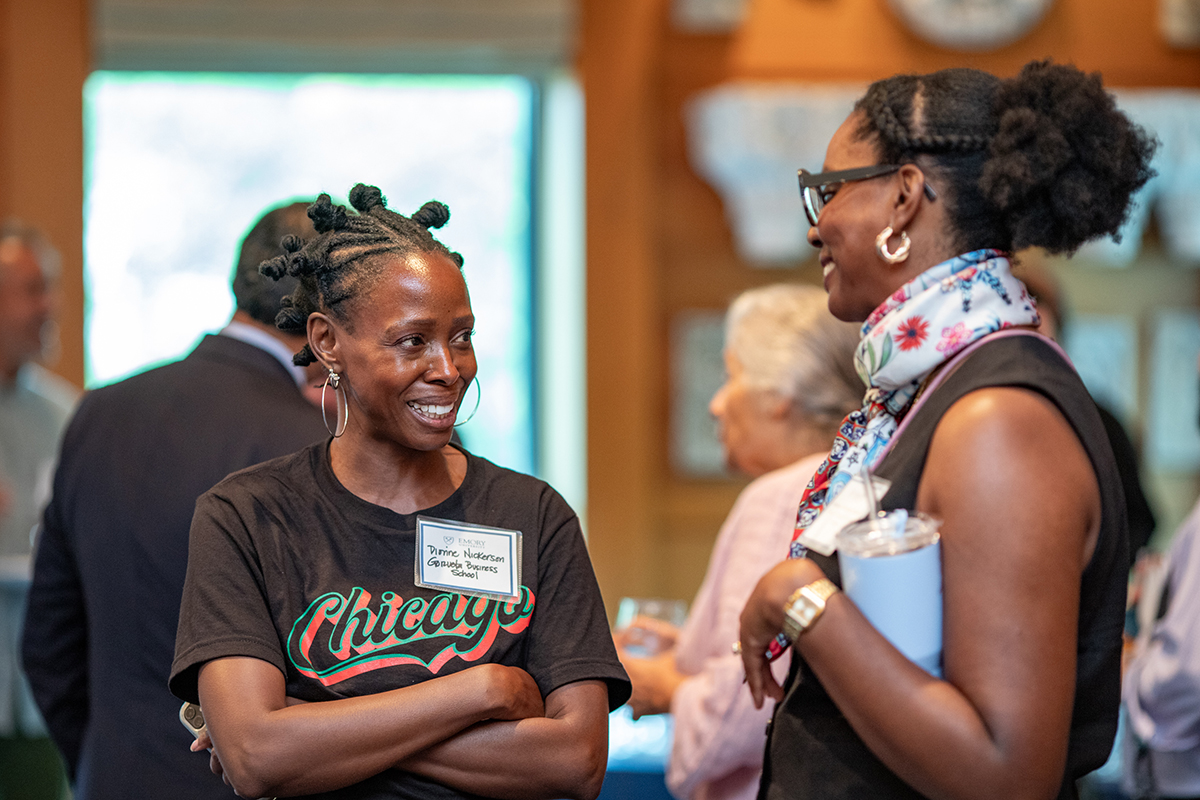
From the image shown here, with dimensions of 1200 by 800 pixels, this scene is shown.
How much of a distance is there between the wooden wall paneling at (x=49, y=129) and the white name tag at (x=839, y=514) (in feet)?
12.2

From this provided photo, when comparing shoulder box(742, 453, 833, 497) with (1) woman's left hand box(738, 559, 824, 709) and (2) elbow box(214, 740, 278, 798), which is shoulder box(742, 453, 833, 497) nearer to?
(1) woman's left hand box(738, 559, 824, 709)

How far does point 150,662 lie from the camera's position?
189cm

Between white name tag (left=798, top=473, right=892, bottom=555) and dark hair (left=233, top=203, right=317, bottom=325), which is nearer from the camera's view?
white name tag (left=798, top=473, right=892, bottom=555)

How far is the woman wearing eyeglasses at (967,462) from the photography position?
3.70 feet

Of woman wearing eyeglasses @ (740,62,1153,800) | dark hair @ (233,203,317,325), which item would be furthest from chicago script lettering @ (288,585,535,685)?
dark hair @ (233,203,317,325)

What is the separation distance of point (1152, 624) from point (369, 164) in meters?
3.43

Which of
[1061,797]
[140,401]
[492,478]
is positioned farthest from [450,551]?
[140,401]

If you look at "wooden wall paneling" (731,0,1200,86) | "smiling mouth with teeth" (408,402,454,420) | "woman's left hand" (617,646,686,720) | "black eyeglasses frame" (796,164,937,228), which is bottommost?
"woman's left hand" (617,646,686,720)

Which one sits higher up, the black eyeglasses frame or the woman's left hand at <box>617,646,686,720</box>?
the black eyeglasses frame

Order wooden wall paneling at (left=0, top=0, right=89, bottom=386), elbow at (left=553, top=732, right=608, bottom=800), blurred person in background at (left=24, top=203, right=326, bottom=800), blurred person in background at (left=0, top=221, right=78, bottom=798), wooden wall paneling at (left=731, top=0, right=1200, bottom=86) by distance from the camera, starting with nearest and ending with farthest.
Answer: elbow at (left=553, top=732, right=608, bottom=800) < blurred person in background at (left=24, top=203, right=326, bottom=800) < blurred person in background at (left=0, top=221, right=78, bottom=798) < wooden wall paneling at (left=0, top=0, right=89, bottom=386) < wooden wall paneling at (left=731, top=0, right=1200, bottom=86)

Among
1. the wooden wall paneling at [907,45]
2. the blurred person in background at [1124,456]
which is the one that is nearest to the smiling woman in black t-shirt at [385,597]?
→ the blurred person in background at [1124,456]

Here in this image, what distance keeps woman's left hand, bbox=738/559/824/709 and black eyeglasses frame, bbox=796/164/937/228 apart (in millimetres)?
440

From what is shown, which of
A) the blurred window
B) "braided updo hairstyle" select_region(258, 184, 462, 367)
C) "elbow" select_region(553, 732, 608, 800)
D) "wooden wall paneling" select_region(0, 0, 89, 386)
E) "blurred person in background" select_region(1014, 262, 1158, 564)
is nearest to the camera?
"elbow" select_region(553, 732, 608, 800)

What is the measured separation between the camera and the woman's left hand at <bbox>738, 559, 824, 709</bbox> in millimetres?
1219
